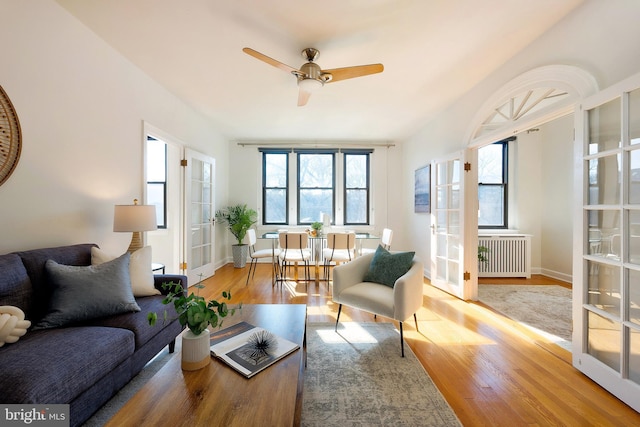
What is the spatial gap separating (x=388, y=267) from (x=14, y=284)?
2.70 metres

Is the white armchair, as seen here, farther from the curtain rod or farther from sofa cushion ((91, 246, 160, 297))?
the curtain rod

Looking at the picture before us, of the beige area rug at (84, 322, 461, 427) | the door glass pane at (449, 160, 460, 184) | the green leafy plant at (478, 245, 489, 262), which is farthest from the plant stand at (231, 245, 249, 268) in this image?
the green leafy plant at (478, 245, 489, 262)

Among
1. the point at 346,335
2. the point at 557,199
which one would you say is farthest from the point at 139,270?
the point at 557,199

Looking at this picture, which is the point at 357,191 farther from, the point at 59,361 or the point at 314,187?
the point at 59,361

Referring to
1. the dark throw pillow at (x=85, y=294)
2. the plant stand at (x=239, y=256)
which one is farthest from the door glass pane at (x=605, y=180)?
the plant stand at (x=239, y=256)

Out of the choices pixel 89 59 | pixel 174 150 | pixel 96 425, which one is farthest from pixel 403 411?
pixel 174 150

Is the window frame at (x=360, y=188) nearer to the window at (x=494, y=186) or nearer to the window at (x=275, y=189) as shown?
the window at (x=275, y=189)

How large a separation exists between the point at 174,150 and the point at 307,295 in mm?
3075

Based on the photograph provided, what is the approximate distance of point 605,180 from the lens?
5.74 feet

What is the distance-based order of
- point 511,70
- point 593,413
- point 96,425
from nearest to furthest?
point 96,425 < point 593,413 < point 511,70

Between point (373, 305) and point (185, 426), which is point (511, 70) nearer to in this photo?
point (373, 305)

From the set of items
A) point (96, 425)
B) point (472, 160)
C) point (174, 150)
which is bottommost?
point (96, 425)

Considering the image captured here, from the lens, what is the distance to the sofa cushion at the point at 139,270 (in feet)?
6.46

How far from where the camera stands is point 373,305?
225 centimetres
